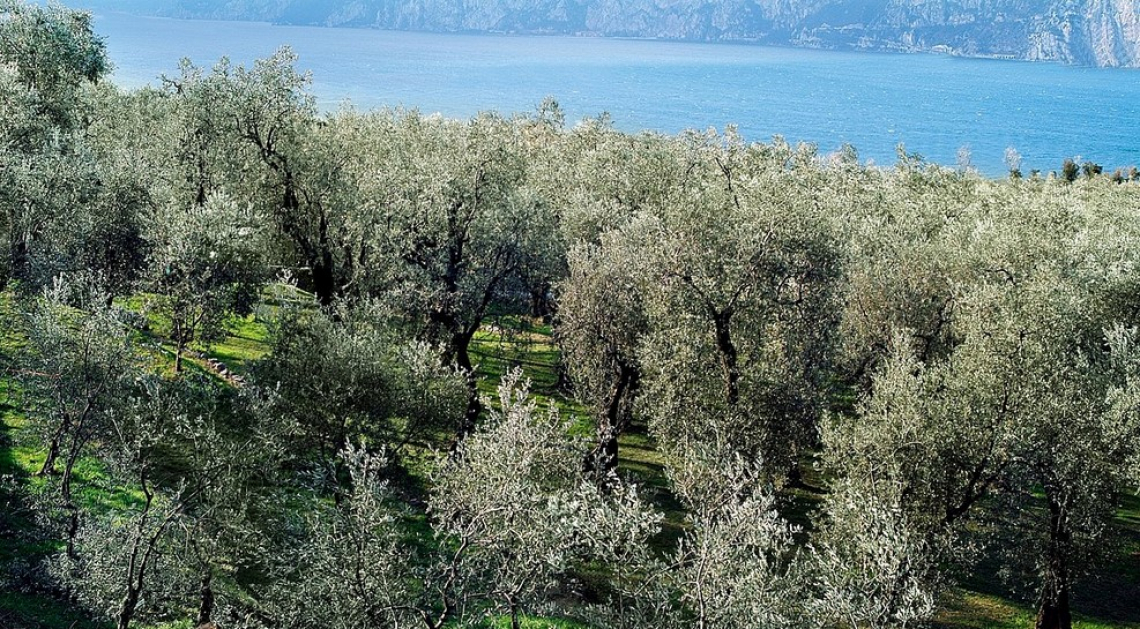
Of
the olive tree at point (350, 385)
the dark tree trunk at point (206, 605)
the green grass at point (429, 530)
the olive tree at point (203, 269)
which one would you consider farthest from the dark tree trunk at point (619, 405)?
the dark tree trunk at point (206, 605)

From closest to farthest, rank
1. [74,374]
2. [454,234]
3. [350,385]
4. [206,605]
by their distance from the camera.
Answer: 1. [206,605]
2. [74,374]
3. [350,385]
4. [454,234]

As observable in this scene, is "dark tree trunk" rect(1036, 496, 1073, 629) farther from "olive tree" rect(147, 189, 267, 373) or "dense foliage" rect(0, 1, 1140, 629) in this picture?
"olive tree" rect(147, 189, 267, 373)

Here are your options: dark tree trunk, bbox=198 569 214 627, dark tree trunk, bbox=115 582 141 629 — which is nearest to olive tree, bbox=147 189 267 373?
dark tree trunk, bbox=198 569 214 627

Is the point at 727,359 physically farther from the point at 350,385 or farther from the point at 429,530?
the point at 350,385

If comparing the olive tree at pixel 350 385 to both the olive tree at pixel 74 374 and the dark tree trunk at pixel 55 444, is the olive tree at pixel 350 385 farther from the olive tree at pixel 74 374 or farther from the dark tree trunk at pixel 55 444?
the dark tree trunk at pixel 55 444

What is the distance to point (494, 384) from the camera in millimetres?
43406

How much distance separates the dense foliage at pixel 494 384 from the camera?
1931cm

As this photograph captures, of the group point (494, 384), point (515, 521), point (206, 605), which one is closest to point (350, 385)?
point (206, 605)

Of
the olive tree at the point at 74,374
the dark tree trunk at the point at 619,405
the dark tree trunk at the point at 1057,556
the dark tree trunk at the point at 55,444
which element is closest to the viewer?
the olive tree at the point at 74,374

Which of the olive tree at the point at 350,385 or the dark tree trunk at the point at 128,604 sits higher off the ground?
the olive tree at the point at 350,385

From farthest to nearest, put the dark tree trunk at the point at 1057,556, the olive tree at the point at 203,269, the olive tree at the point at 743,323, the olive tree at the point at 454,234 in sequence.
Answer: the olive tree at the point at 454,234, the olive tree at the point at 743,323, the olive tree at the point at 203,269, the dark tree trunk at the point at 1057,556

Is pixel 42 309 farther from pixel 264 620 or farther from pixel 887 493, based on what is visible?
pixel 887 493

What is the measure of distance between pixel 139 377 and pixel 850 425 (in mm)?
23263

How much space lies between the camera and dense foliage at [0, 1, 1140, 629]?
19312 mm
